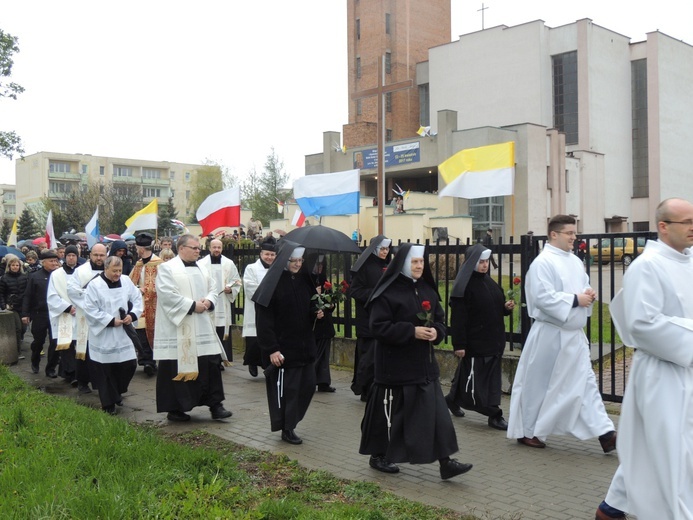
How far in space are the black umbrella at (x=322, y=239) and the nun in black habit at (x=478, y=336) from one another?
2.28m

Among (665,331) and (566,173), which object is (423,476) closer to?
(665,331)

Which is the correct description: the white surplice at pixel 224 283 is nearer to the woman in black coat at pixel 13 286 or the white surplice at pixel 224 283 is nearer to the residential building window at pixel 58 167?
the woman in black coat at pixel 13 286

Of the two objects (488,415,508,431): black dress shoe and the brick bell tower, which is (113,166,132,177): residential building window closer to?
the brick bell tower

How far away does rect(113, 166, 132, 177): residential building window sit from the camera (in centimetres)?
10331

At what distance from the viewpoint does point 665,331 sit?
416 centimetres

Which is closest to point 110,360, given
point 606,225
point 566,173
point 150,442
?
point 150,442

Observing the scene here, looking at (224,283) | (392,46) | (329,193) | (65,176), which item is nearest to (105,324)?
(224,283)

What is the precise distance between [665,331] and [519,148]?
123ft

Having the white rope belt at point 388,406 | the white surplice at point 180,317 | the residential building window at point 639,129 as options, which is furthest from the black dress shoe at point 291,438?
the residential building window at point 639,129

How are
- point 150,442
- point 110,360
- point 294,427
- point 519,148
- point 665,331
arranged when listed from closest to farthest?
1. point 665,331
2. point 150,442
3. point 294,427
4. point 110,360
5. point 519,148

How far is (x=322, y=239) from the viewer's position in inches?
377

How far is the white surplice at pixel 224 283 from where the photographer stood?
36.5 ft

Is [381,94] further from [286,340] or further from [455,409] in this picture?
[286,340]

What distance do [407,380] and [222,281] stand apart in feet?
19.9
